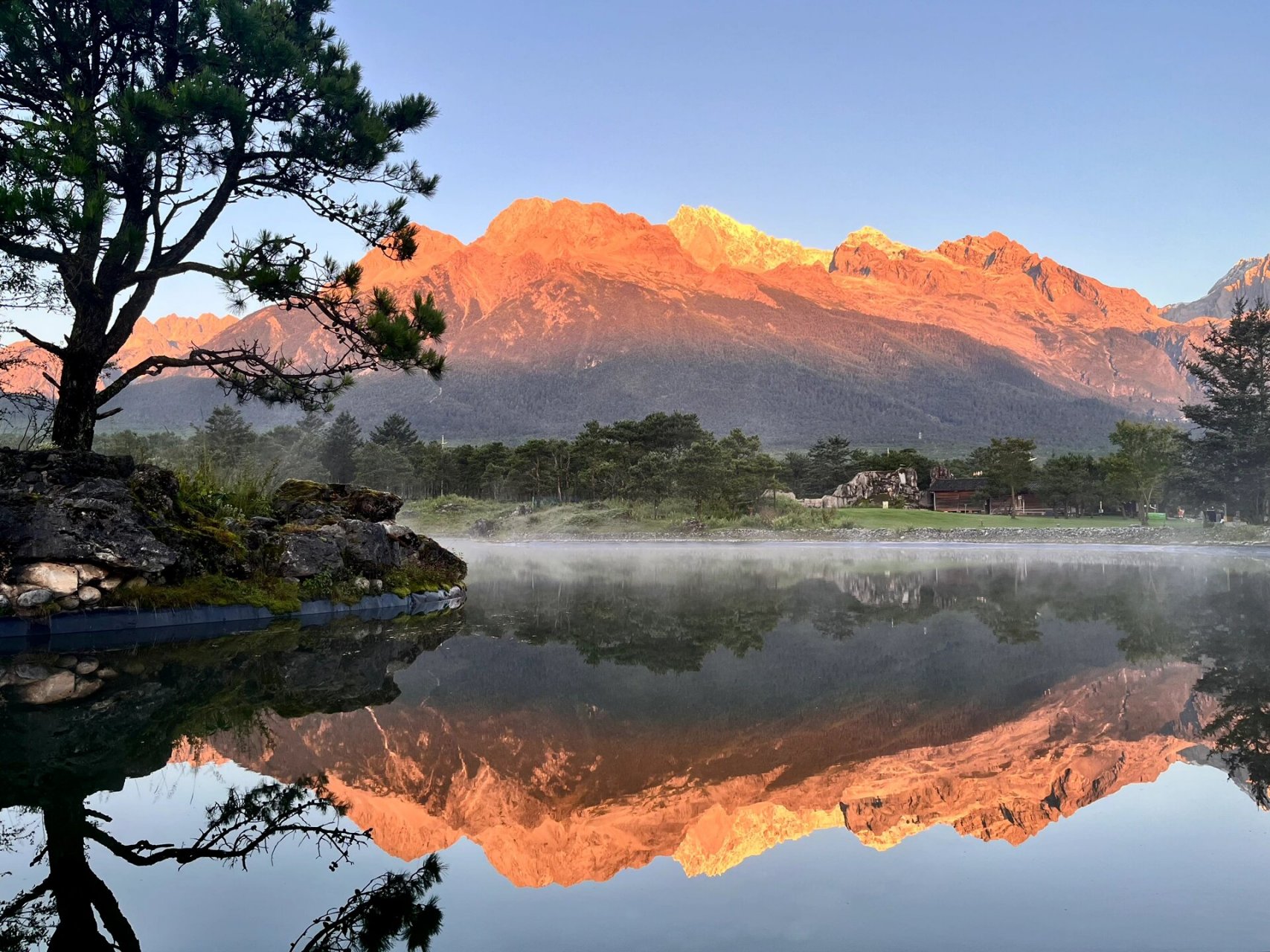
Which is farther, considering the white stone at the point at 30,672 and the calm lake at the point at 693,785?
the white stone at the point at 30,672

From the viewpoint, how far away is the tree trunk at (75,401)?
350 inches

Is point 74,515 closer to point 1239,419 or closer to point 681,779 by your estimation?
point 681,779

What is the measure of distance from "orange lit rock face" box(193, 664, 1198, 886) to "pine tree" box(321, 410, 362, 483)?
60671mm

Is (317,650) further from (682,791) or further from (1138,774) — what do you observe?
(1138,774)

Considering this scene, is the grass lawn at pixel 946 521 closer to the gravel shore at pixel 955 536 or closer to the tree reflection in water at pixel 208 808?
the gravel shore at pixel 955 536

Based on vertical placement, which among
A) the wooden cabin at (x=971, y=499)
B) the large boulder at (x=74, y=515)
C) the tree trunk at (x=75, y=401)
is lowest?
the wooden cabin at (x=971, y=499)

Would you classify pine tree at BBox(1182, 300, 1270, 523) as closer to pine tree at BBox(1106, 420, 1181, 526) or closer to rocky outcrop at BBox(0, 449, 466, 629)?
pine tree at BBox(1106, 420, 1181, 526)

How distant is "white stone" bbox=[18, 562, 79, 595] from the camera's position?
7.44 metres

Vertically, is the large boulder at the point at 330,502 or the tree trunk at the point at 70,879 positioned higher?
the large boulder at the point at 330,502

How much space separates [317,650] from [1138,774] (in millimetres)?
5609

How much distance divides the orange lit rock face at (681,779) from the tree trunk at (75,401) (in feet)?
20.0

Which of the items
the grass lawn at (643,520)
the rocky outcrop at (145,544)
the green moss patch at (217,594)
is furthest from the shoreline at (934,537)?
the green moss patch at (217,594)

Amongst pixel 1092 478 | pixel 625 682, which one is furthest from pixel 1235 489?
pixel 625 682

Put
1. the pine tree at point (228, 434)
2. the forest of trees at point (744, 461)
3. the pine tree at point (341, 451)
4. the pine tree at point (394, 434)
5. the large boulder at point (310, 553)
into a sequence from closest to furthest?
the large boulder at point (310, 553), the forest of trees at point (744, 461), the pine tree at point (228, 434), the pine tree at point (341, 451), the pine tree at point (394, 434)
